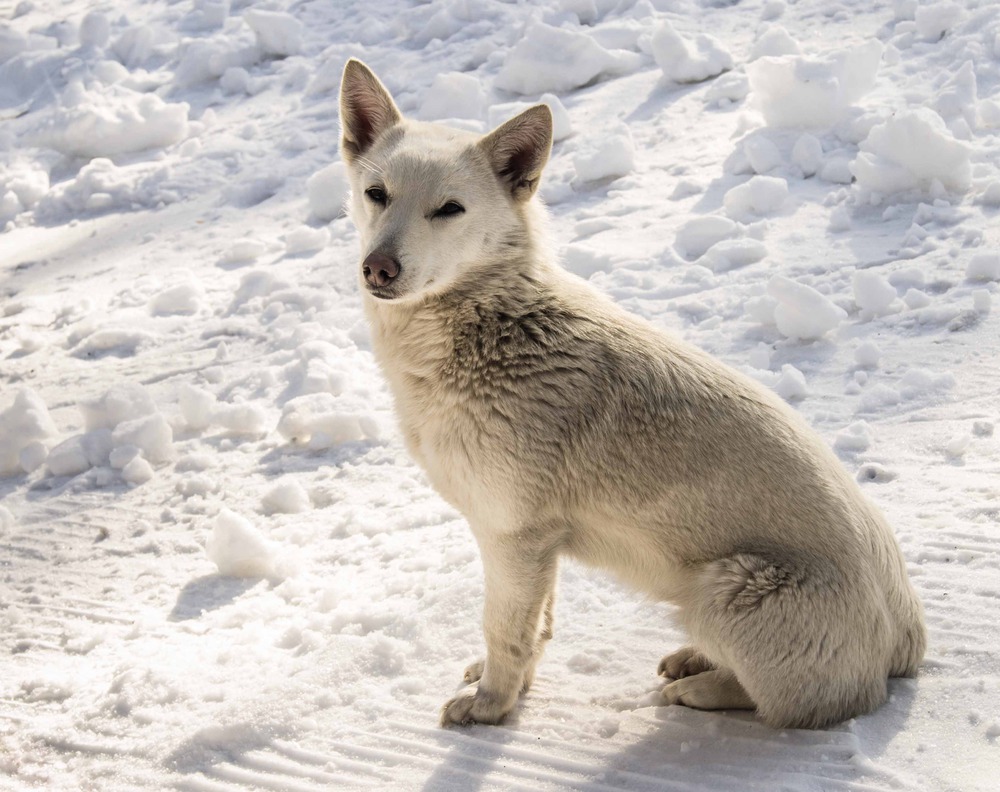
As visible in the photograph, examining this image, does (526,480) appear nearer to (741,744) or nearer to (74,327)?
(741,744)

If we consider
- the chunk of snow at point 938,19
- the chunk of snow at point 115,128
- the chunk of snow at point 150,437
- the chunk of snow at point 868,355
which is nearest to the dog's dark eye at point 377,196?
the chunk of snow at point 150,437

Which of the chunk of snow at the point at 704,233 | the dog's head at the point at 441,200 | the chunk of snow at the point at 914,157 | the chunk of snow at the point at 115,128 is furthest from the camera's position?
the chunk of snow at the point at 115,128

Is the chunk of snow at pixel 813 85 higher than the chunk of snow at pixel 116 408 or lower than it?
higher

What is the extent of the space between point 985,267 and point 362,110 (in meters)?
3.27

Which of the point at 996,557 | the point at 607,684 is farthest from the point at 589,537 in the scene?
the point at 996,557

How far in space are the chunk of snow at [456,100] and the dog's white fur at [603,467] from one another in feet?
14.7

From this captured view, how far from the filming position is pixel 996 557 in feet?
12.1

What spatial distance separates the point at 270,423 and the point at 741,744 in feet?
10.9

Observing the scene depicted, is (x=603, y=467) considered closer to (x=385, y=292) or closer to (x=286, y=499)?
(x=385, y=292)

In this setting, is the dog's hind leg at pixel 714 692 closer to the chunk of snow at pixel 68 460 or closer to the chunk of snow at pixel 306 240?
the chunk of snow at pixel 68 460

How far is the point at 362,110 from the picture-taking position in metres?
3.84

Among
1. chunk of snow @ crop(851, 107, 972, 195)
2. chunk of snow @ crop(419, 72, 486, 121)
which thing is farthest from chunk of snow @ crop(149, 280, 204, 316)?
chunk of snow @ crop(851, 107, 972, 195)

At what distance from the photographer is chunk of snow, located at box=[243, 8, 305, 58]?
9.62 meters

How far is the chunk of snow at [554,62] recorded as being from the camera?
8.20 metres
